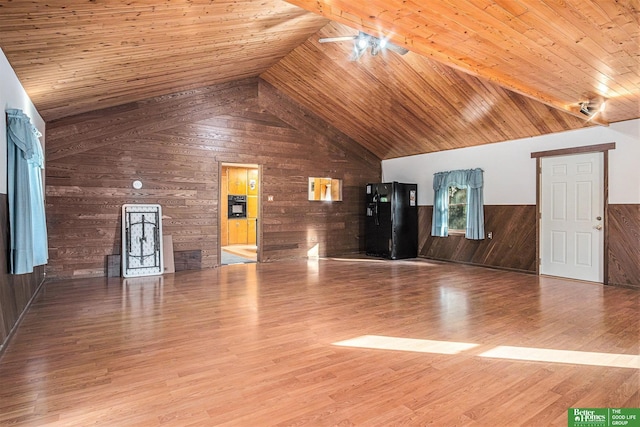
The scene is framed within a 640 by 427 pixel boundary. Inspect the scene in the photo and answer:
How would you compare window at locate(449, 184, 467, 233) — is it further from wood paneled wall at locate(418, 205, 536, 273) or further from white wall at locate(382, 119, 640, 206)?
white wall at locate(382, 119, 640, 206)

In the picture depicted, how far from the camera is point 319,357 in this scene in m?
2.75

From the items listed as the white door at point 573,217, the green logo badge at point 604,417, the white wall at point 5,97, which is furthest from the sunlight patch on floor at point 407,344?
the white door at point 573,217

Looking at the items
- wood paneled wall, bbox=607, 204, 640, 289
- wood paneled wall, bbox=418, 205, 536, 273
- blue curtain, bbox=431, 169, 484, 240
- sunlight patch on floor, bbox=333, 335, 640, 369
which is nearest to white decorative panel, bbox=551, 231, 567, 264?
wood paneled wall, bbox=418, 205, 536, 273

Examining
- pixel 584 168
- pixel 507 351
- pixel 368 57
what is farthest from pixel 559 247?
pixel 368 57

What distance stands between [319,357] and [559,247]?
5.31 metres

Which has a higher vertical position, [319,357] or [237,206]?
[237,206]

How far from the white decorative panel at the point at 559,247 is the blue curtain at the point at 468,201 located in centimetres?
126

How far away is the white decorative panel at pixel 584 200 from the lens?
224 inches

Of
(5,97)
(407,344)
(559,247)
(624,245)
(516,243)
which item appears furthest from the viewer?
(516,243)

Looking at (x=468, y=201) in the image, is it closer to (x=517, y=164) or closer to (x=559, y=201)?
(x=517, y=164)

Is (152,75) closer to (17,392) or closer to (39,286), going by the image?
(39,286)

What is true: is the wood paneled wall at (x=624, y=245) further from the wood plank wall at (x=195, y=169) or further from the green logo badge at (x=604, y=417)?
the wood plank wall at (x=195, y=169)

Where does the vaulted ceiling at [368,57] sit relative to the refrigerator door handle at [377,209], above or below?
above

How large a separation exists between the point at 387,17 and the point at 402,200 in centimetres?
598
